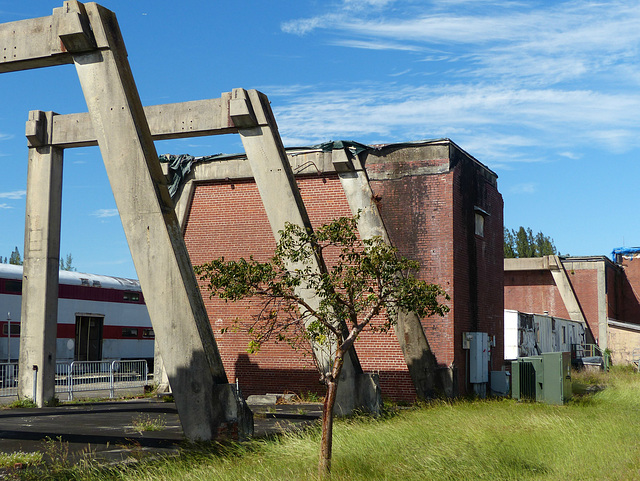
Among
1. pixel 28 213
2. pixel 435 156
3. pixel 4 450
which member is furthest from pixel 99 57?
pixel 435 156

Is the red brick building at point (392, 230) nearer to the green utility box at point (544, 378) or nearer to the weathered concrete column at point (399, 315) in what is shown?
the weathered concrete column at point (399, 315)

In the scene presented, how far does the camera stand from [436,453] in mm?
9852

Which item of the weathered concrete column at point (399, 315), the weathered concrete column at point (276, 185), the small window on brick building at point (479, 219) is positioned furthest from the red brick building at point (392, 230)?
the weathered concrete column at point (276, 185)

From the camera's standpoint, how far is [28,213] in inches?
739

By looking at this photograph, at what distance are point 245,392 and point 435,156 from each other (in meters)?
9.12

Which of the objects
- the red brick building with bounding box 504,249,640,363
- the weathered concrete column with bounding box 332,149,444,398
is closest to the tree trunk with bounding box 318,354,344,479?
the weathered concrete column with bounding box 332,149,444,398

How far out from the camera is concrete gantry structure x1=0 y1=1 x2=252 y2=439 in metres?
10.7

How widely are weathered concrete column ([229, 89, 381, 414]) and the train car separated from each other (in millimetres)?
14731

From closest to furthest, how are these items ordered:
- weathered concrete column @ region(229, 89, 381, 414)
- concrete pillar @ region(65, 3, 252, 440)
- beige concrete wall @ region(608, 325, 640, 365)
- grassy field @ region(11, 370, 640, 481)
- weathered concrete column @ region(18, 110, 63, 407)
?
1. grassy field @ region(11, 370, 640, 481)
2. concrete pillar @ region(65, 3, 252, 440)
3. weathered concrete column @ region(229, 89, 381, 414)
4. weathered concrete column @ region(18, 110, 63, 407)
5. beige concrete wall @ region(608, 325, 640, 365)

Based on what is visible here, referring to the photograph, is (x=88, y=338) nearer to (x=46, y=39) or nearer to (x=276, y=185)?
(x=276, y=185)

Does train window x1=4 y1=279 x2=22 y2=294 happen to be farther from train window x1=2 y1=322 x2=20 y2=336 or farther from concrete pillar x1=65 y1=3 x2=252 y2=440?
concrete pillar x1=65 y1=3 x2=252 y2=440

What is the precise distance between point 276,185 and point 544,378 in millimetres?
8585

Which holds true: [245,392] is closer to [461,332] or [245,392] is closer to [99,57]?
[461,332]

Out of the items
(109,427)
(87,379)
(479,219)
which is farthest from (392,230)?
(87,379)
